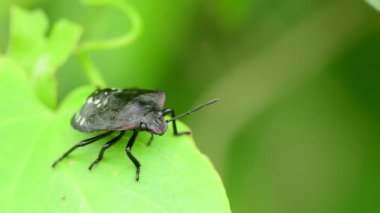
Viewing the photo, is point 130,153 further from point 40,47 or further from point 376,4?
point 376,4

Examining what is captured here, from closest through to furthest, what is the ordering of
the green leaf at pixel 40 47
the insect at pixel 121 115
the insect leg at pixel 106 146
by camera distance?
1. the insect leg at pixel 106 146
2. the insect at pixel 121 115
3. the green leaf at pixel 40 47

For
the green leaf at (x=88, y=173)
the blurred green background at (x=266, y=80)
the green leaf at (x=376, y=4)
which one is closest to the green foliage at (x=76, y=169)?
the green leaf at (x=88, y=173)

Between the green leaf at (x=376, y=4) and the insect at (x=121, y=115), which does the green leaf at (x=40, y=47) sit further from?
the green leaf at (x=376, y=4)

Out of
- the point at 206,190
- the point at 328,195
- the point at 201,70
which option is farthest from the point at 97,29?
the point at 206,190

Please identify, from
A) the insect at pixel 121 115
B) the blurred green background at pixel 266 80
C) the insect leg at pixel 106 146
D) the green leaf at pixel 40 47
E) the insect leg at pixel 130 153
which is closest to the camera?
the insect leg at pixel 130 153

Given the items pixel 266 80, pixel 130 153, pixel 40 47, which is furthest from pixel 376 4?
pixel 266 80

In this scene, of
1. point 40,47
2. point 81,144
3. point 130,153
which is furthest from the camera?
point 40,47

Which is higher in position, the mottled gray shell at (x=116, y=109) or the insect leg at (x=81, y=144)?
the mottled gray shell at (x=116, y=109)
